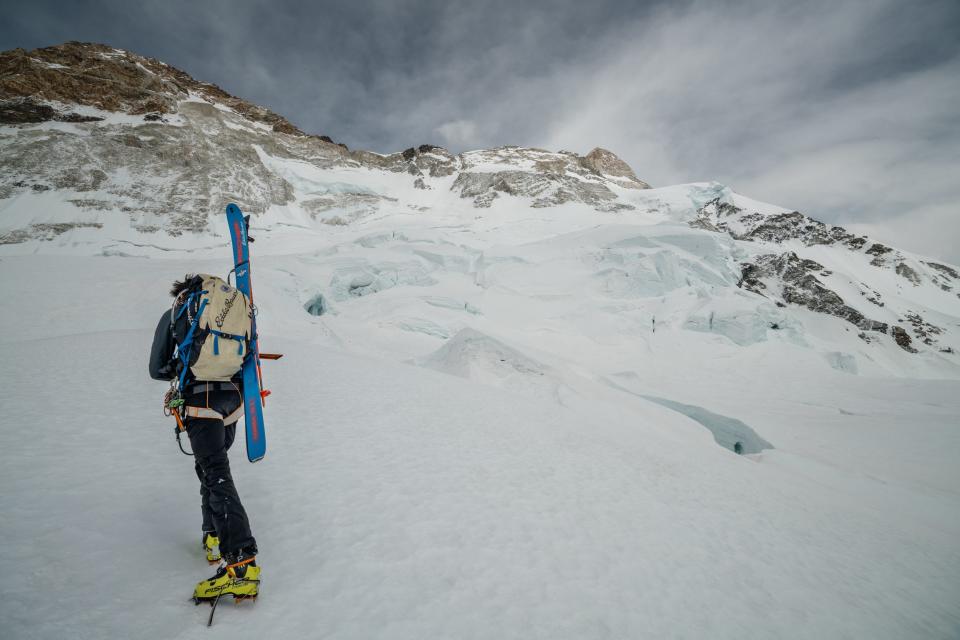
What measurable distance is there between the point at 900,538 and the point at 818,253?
322 ft

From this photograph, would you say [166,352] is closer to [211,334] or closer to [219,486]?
[211,334]

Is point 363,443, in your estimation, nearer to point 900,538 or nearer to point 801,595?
point 801,595

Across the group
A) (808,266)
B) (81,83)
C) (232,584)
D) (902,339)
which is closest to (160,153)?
(81,83)

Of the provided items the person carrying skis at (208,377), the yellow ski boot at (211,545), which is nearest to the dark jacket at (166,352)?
the person carrying skis at (208,377)

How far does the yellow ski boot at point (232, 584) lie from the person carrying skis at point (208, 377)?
0.23ft

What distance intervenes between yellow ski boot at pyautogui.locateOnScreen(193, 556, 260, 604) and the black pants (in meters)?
0.08

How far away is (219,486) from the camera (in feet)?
8.14

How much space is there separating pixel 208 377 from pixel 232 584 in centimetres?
129

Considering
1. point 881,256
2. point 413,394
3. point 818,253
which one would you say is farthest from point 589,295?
point 881,256

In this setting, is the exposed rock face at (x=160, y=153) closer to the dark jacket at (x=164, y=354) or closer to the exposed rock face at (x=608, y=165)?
the exposed rock face at (x=608, y=165)

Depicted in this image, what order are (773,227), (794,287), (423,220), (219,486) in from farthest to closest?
(773,227), (423,220), (794,287), (219,486)

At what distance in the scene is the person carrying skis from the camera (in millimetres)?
2500

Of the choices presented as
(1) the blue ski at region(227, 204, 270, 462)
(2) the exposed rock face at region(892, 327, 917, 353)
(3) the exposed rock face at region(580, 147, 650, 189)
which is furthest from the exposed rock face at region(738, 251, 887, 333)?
(3) the exposed rock face at region(580, 147, 650, 189)

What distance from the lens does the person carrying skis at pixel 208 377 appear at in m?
2.50
